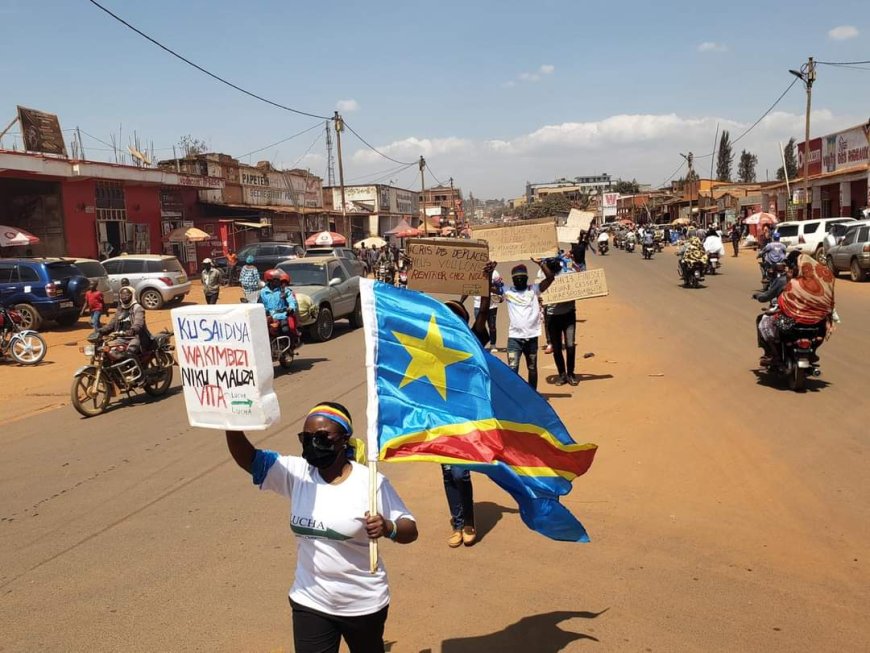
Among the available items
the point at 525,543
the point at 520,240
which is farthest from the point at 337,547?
the point at 520,240

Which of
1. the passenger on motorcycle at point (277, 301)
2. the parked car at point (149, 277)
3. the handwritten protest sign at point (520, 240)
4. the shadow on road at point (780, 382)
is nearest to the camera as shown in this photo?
the handwritten protest sign at point (520, 240)

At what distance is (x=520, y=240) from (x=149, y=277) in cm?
1858

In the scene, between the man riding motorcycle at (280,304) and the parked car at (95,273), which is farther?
the parked car at (95,273)

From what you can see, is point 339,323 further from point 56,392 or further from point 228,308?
point 228,308

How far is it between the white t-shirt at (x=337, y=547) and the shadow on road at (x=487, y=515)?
2.40 meters

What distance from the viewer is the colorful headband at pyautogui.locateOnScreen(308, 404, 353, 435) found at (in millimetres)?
2883

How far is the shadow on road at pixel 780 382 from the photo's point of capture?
9125mm

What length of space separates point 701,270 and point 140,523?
810 inches

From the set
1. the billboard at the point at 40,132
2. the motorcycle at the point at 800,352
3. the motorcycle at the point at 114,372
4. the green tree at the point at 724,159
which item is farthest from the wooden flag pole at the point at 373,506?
the green tree at the point at 724,159

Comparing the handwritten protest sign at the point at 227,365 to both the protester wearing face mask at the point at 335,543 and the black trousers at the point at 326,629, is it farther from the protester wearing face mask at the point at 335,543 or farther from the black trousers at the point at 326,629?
the black trousers at the point at 326,629

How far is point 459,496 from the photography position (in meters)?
5.01

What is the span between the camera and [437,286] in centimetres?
552

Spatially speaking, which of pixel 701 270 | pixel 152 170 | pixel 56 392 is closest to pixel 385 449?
pixel 56 392

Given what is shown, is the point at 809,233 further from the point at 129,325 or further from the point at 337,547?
the point at 337,547
